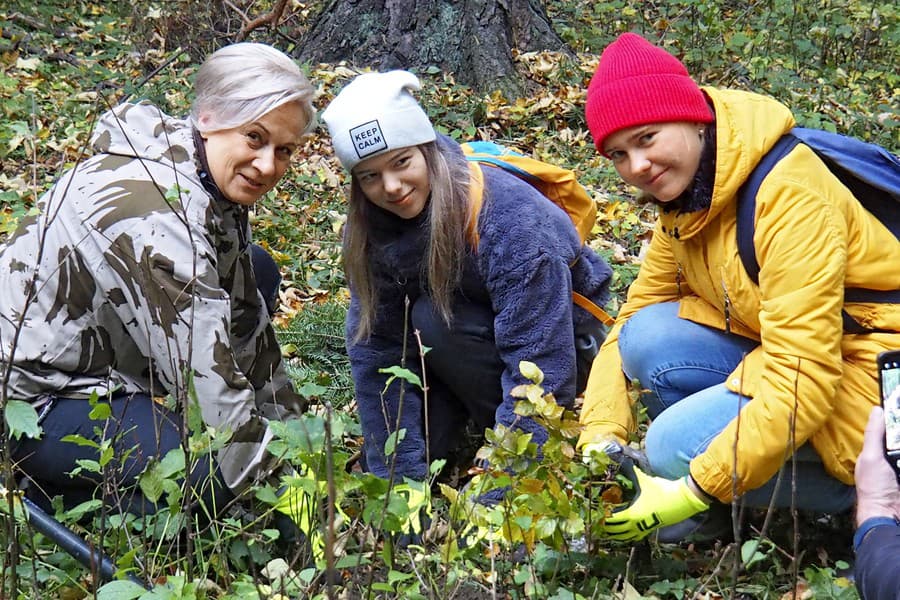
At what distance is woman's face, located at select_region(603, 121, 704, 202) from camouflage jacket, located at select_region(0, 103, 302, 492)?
117cm

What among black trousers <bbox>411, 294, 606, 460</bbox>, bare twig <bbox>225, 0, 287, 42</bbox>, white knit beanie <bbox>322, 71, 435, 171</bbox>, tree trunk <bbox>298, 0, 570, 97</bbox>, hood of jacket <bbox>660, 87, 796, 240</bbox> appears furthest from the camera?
bare twig <bbox>225, 0, 287, 42</bbox>

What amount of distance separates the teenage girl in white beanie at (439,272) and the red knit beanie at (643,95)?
2.05 ft

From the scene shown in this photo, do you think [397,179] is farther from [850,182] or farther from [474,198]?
[850,182]

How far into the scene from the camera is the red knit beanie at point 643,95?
7.59ft

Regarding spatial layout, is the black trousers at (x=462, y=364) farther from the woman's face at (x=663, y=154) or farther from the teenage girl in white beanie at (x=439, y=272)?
the woman's face at (x=663, y=154)

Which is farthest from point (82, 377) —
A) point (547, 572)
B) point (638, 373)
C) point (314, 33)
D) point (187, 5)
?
point (187, 5)

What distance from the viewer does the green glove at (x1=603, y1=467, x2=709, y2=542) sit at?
7.53ft

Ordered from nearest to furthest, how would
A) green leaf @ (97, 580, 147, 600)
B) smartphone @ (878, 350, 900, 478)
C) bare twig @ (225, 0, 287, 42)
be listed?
green leaf @ (97, 580, 147, 600)
smartphone @ (878, 350, 900, 478)
bare twig @ (225, 0, 287, 42)

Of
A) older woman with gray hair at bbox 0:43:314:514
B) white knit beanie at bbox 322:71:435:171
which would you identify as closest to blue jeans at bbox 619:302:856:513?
white knit beanie at bbox 322:71:435:171

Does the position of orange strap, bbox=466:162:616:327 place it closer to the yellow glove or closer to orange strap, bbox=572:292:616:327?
orange strap, bbox=572:292:616:327

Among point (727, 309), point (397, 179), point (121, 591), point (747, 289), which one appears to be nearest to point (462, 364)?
point (397, 179)

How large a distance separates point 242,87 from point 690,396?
1557 millimetres

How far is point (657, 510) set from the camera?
7.53ft

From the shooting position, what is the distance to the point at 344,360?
378cm
